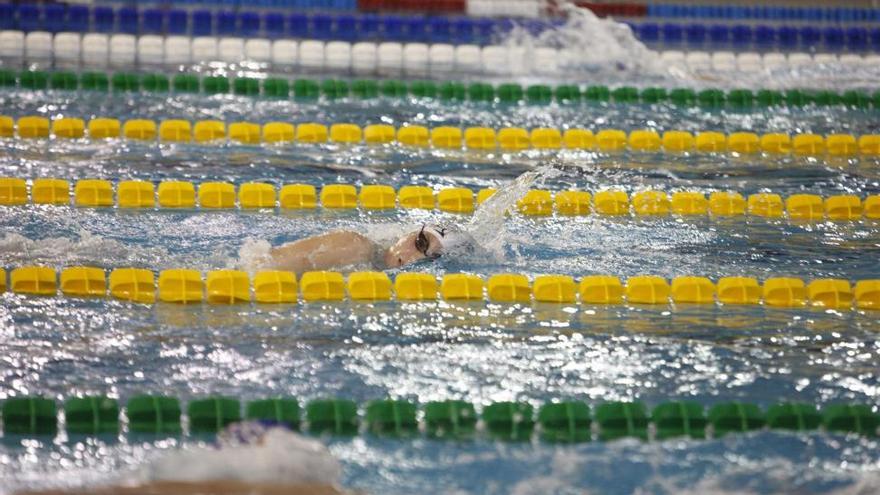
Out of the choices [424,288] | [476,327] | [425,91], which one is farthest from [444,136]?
[476,327]

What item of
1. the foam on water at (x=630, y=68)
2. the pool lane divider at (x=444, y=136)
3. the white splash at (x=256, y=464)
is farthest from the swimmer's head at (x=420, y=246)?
the foam on water at (x=630, y=68)

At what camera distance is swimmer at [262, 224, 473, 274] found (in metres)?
6.25

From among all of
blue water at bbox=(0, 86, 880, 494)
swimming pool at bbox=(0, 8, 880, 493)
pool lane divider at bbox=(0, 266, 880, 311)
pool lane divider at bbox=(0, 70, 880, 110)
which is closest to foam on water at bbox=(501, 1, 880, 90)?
pool lane divider at bbox=(0, 70, 880, 110)

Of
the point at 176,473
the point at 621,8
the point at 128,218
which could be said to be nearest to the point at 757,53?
the point at 621,8

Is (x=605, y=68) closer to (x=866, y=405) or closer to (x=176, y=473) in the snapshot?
(x=866, y=405)

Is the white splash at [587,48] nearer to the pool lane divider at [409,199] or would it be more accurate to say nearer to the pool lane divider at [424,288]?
the pool lane divider at [409,199]

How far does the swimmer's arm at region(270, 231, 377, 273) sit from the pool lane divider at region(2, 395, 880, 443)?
1.53 metres

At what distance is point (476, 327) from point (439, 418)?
42.3 inches

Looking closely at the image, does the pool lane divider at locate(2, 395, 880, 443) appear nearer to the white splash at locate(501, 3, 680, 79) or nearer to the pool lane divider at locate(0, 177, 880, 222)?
the pool lane divider at locate(0, 177, 880, 222)

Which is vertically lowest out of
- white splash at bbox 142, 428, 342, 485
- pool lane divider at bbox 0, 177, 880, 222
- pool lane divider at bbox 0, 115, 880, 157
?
white splash at bbox 142, 428, 342, 485

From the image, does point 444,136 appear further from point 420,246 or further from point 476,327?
point 476,327

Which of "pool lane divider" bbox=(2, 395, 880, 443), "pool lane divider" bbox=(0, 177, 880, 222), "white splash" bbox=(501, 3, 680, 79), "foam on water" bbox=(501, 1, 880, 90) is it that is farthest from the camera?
"white splash" bbox=(501, 3, 680, 79)

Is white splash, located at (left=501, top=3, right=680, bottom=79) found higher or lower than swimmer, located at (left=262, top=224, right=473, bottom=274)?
higher

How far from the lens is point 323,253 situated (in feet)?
20.5
